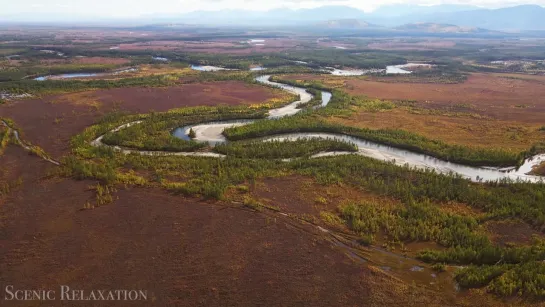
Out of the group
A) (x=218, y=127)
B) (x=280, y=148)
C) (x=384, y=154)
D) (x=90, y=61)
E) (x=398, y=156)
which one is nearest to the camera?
(x=280, y=148)

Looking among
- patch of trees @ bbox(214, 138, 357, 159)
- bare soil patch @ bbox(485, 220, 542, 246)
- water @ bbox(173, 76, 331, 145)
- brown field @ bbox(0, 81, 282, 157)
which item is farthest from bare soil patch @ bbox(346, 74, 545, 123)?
bare soil patch @ bbox(485, 220, 542, 246)

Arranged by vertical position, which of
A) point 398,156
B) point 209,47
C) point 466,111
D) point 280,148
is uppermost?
point 209,47

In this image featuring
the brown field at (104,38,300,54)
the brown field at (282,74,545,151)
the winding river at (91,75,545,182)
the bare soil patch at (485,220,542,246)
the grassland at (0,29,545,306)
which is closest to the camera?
the grassland at (0,29,545,306)

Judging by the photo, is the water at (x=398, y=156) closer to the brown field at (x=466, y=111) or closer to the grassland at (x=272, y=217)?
the grassland at (x=272, y=217)

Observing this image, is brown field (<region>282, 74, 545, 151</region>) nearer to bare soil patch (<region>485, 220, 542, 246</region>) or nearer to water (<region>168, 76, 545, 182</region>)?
water (<region>168, 76, 545, 182</region>)

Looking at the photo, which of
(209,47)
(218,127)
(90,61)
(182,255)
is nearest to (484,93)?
(218,127)

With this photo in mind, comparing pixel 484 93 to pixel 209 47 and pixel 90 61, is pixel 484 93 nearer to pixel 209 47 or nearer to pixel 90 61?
pixel 90 61
